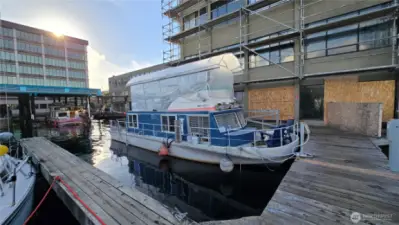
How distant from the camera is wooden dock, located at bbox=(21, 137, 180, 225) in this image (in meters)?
3.99

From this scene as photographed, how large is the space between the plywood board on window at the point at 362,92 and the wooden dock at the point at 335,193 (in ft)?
25.9

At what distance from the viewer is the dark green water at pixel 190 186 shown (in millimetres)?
5855

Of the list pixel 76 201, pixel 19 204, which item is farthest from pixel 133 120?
pixel 76 201

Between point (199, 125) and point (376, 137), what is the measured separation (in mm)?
9294

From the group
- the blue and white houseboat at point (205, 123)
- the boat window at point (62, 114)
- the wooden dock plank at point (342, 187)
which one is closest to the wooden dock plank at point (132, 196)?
the wooden dock plank at point (342, 187)

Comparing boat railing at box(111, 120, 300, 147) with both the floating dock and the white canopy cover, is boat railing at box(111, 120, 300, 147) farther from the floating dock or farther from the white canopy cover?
the floating dock

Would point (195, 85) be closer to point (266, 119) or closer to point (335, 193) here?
point (335, 193)

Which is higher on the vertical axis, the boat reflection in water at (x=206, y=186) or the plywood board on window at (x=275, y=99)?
the plywood board on window at (x=275, y=99)

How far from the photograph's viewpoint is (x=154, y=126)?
37.2 ft

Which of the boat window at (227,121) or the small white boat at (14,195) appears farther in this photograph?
the boat window at (227,121)

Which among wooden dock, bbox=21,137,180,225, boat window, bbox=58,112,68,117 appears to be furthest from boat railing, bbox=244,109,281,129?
boat window, bbox=58,112,68,117

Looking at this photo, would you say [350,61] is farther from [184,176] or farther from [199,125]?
[184,176]

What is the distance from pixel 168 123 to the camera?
1052 cm

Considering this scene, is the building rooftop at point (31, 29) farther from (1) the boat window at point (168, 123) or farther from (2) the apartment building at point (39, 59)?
(1) the boat window at point (168, 123)
